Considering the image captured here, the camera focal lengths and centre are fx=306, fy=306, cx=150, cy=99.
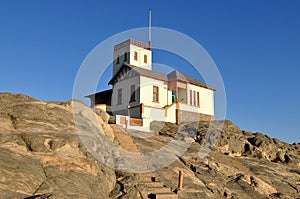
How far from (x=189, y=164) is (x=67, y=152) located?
368 inches

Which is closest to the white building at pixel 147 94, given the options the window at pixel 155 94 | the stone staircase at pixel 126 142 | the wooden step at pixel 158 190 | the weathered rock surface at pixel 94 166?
the window at pixel 155 94

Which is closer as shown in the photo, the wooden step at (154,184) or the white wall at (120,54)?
the wooden step at (154,184)

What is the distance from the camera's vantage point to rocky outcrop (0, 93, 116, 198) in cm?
1061

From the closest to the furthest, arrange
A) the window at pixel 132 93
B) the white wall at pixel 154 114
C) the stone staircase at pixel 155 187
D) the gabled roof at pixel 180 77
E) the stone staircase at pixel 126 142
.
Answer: the stone staircase at pixel 155 187, the stone staircase at pixel 126 142, the white wall at pixel 154 114, the window at pixel 132 93, the gabled roof at pixel 180 77

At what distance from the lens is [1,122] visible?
49.0ft

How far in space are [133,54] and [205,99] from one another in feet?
38.0

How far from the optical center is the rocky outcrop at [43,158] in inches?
418

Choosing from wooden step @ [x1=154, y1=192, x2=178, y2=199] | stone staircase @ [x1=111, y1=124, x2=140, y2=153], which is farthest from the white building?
wooden step @ [x1=154, y1=192, x2=178, y2=199]

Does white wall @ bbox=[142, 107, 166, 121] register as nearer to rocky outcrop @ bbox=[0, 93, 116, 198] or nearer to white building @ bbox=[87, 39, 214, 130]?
white building @ bbox=[87, 39, 214, 130]

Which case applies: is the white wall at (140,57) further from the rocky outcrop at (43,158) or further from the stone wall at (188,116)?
the rocky outcrop at (43,158)

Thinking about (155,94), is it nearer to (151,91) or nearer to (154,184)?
(151,91)

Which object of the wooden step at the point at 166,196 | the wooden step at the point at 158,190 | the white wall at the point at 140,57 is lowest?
the wooden step at the point at 166,196

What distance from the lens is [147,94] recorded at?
35.8 meters

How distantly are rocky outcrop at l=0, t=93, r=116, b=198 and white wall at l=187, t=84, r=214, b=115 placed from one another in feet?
80.5
